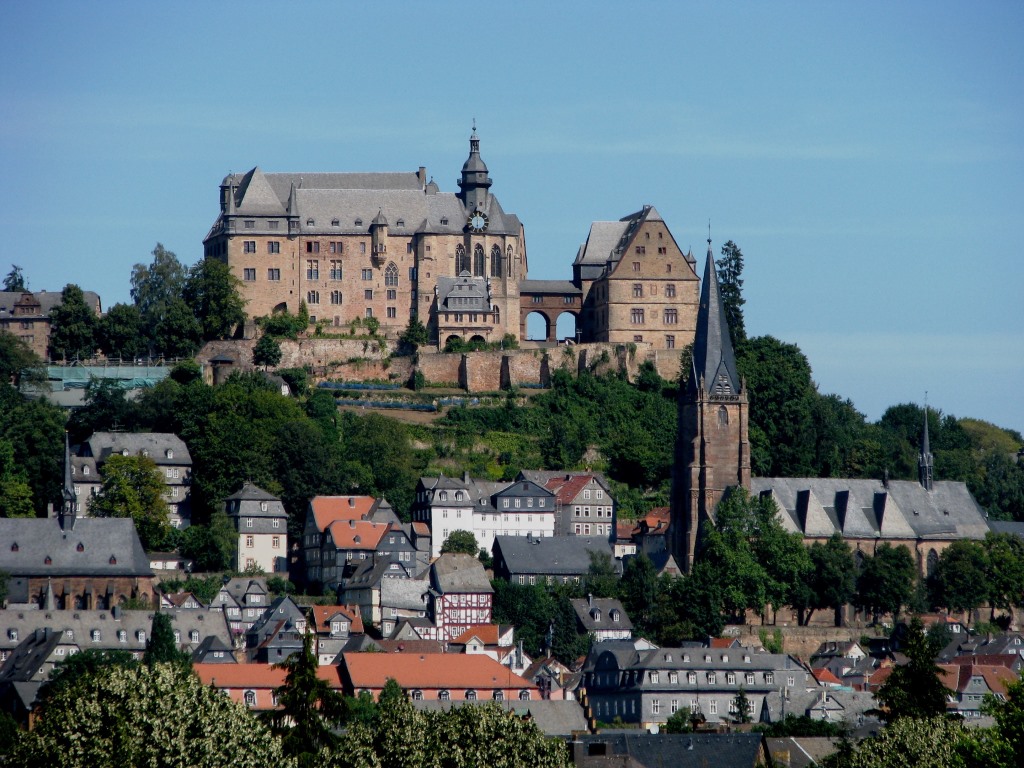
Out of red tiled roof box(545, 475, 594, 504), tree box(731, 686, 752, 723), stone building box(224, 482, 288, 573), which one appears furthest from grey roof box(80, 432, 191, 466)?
tree box(731, 686, 752, 723)

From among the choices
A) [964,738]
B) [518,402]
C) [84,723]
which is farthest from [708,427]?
[84,723]

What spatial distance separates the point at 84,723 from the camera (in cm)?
4331

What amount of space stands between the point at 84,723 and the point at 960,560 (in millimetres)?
64699

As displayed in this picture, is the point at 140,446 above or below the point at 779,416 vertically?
below

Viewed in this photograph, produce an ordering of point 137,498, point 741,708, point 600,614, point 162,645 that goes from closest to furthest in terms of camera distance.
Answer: point 162,645 < point 741,708 < point 600,614 < point 137,498

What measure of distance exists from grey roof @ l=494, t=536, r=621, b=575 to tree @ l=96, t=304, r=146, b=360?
2690 cm

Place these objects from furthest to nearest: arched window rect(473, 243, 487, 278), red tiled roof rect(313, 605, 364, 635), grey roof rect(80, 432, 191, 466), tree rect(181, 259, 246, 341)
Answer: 1. arched window rect(473, 243, 487, 278)
2. tree rect(181, 259, 246, 341)
3. grey roof rect(80, 432, 191, 466)
4. red tiled roof rect(313, 605, 364, 635)

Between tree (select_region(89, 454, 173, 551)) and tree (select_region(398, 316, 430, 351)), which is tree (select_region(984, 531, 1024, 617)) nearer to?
tree (select_region(398, 316, 430, 351))

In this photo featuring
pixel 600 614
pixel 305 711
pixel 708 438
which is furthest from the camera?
pixel 708 438

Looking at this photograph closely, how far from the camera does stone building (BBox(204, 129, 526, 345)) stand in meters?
121

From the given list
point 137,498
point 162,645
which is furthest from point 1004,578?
point 162,645

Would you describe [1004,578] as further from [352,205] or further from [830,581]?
[352,205]

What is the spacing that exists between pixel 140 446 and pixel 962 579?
122ft

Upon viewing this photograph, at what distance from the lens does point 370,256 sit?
122188 millimetres
